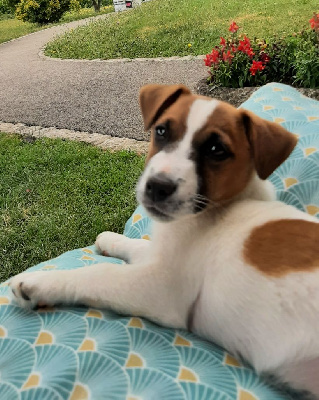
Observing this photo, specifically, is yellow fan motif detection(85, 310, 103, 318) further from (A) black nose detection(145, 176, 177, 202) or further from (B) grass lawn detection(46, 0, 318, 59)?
(B) grass lawn detection(46, 0, 318, 59)

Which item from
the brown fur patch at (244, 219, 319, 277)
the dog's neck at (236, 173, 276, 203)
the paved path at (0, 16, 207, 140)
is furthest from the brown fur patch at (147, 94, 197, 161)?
the paved path at (0, 16, 207, 140)

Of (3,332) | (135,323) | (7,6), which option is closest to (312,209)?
(135,323)

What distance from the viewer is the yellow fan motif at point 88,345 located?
1719 millimetres

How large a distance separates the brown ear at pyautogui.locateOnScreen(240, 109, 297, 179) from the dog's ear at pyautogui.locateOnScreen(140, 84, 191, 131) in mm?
379

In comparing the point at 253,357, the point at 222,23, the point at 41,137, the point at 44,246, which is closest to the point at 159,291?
the point at 253,357

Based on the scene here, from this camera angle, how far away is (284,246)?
1.78 meters

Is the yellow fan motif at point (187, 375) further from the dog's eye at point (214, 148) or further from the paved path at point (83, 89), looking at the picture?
the paved path at point (83, 89)

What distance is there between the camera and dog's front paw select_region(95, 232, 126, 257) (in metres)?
2.47

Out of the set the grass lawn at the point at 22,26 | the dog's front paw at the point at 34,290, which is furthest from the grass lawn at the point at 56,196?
the grass lawn at the point at 22,26

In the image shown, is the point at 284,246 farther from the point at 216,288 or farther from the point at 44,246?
the point at 44,246

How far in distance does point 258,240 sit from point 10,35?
12182mm

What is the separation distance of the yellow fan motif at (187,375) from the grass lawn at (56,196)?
63.0 inches

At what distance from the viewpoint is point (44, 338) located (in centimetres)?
178

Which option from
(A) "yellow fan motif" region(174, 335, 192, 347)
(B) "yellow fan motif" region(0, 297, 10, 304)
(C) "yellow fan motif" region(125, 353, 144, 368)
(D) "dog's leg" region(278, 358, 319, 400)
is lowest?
(D) "dog's leg" region(278, 358, 319, 400)
